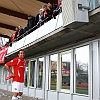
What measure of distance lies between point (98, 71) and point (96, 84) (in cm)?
50

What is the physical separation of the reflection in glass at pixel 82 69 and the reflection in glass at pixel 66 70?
2.73 feet

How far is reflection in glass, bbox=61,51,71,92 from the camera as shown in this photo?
1147 centimetres

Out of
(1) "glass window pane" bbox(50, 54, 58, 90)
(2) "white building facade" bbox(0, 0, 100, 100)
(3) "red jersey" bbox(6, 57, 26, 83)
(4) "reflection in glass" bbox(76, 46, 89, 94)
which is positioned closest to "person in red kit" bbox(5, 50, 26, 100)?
(3) "red jersey" bbox(6, 57, 26, 83)

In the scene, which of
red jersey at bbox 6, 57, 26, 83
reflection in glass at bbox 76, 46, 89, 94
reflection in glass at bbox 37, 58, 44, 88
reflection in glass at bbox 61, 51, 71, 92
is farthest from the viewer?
reflection in glass at bbox 37, 58, 44, 88

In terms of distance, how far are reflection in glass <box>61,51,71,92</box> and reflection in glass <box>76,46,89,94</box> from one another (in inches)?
32.7

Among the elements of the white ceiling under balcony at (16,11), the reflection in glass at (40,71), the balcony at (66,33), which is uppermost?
the white ceiling under balcony at (16,11)

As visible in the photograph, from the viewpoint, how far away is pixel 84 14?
688cm

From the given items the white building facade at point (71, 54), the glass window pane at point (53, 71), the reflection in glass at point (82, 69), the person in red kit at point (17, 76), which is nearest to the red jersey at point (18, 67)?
the person in red kit at point (17, 76)

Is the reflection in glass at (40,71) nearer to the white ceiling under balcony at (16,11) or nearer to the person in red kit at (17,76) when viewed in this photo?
the white ceiling under balcony at (16,11)

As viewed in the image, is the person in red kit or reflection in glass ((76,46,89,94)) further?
reflection in glass ((76,46,89,94))

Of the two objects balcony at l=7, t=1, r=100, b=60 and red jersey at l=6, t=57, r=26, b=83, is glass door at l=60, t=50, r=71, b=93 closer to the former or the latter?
balcony at l=7, t=1, r=100, b=60

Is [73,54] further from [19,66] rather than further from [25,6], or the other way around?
[25,6]

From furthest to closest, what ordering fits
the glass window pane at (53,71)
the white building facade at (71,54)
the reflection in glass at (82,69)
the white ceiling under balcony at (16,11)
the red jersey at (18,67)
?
the white ceiling under balcony at (16,11) → the glass window pane at (53,71) → the reflection in glass at (82,69) → the white building facade at (71,54) → the red jersey at (18,67)

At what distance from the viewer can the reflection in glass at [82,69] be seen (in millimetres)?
9979
